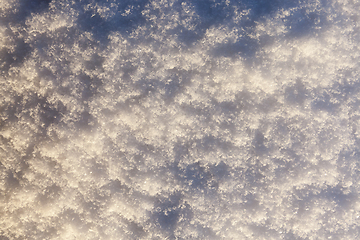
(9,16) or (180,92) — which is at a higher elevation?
(9,16)

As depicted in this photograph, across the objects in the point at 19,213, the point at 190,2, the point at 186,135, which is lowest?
the point at 19,213

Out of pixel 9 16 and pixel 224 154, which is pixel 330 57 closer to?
pixel 224 154

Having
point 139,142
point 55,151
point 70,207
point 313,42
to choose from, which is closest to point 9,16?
point 55,151

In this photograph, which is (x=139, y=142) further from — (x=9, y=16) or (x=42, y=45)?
(x=9, y=16)

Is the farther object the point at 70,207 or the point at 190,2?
the point at 190,2

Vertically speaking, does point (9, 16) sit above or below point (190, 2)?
below

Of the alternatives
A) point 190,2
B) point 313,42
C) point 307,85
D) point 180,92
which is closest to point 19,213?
point 180,92
